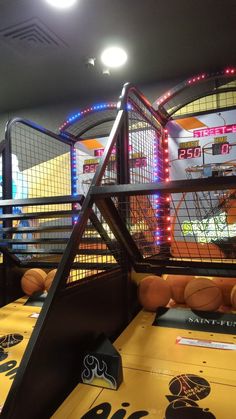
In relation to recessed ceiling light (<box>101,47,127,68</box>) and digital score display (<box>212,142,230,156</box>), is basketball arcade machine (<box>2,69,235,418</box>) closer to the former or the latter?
recessed ceiling light (<box>101,47,127,68</box>)

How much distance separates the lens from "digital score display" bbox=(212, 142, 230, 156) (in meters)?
4.21

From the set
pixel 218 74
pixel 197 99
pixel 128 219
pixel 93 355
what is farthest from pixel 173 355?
pixel 197 99

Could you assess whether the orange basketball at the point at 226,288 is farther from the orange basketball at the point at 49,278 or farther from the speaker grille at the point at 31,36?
the speaker grille at the point at 31,36

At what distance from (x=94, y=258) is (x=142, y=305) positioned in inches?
25.9

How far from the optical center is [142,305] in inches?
101

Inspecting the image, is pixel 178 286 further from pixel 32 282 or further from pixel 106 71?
pixel 106 71

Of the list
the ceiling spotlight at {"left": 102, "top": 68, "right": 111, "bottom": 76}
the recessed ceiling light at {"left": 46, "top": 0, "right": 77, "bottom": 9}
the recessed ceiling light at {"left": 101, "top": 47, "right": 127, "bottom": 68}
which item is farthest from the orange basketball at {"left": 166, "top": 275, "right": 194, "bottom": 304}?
the ceiling spotlight at {"left": 102, "top": 68, "right": 111, "bottom": 76}

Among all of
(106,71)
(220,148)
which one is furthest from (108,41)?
(220,148)

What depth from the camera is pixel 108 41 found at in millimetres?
3967

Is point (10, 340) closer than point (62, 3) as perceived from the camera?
Yes

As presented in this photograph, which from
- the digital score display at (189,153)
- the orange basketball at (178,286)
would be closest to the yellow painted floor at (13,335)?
the orange basketball at (178,286)

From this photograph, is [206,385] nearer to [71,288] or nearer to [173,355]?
[173,355]

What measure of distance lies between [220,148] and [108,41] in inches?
83.0

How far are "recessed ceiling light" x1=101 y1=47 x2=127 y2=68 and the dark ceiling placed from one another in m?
0.09
